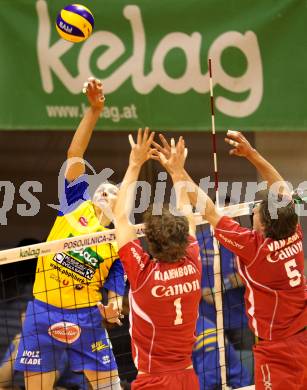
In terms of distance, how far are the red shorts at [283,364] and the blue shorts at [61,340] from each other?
158cm

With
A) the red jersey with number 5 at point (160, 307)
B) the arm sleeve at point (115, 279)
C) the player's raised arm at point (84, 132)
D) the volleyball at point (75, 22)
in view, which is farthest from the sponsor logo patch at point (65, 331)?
the volleyball at point (75, 22)

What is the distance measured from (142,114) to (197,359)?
2.56 metres

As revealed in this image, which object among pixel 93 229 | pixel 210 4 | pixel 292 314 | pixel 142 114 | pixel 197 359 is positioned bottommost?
pixel 197 359

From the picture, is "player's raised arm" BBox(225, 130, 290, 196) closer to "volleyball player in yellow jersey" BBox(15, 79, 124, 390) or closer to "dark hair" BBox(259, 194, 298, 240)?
"dark hair" BBox(259, 194, 298, 240)

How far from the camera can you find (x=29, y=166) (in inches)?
388

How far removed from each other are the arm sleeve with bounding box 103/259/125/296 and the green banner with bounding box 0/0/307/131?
2.31 metres

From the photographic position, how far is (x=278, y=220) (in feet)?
16.9

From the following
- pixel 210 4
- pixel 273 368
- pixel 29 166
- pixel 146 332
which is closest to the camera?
A: pixel 146 332

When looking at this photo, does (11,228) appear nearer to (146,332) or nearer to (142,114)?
(142,114)

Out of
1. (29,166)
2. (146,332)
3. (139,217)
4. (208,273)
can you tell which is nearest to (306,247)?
(139,217)

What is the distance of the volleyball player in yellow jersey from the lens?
6.28 metres

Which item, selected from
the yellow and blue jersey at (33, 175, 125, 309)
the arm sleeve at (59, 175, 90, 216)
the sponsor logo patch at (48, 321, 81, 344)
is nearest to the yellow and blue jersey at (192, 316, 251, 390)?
the yellow and blue jersey at (33, 175, 125, 309)

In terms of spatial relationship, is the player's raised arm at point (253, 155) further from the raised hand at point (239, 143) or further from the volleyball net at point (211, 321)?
the volleyball net at point (211, 321)

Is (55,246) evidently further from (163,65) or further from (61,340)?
(163,65)
